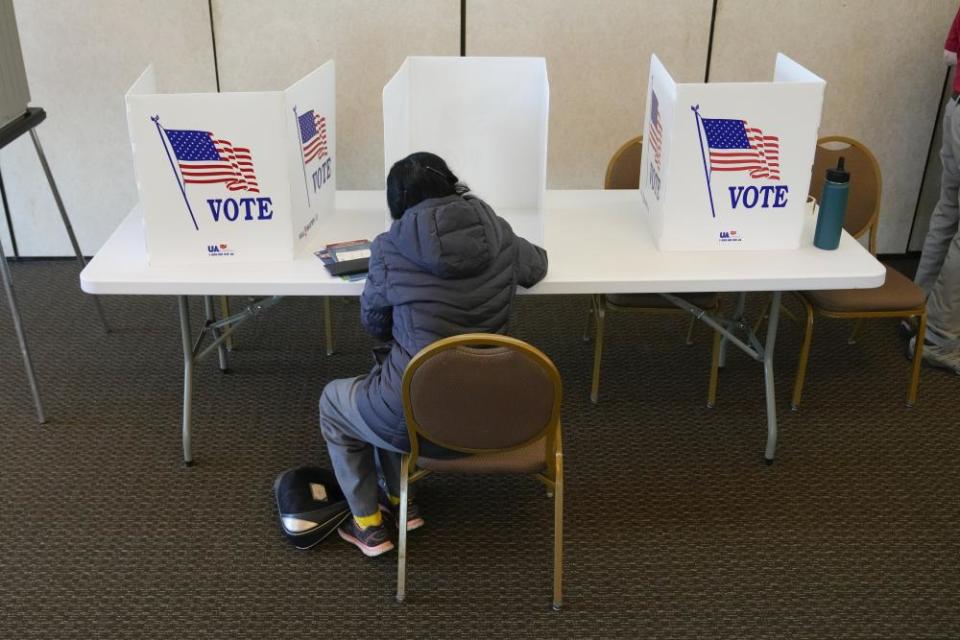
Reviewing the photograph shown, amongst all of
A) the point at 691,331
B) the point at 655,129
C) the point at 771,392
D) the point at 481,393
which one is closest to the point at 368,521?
the point at 481,393

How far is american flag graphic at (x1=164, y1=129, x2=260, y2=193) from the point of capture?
7.38ft

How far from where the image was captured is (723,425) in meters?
2.88

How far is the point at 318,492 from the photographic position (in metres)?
2.41

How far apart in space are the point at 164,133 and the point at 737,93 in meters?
1.36

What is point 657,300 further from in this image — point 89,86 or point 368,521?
point 89,86

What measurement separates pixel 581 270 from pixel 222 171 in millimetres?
907

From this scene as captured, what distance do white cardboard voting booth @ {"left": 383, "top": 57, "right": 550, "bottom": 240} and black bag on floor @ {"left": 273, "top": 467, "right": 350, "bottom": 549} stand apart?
886mm

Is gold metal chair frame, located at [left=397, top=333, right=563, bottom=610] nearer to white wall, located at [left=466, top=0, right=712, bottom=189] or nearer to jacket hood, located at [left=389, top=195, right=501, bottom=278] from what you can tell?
jacket hood, located at [left=389, top=195, right=501, bottom=278]

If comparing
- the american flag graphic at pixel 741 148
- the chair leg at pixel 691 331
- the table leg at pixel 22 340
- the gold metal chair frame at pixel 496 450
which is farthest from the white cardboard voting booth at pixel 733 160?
the table leg at pixel 22 340

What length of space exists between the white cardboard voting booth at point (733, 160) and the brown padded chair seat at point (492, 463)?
0.76 meters

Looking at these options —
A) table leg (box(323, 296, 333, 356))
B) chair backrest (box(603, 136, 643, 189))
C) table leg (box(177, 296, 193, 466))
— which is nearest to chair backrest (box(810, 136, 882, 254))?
chair backrest (box(603, 136, 643, 189))

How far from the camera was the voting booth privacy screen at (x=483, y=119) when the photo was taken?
2701mm

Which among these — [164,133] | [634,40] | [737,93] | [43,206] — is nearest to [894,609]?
[737,93]

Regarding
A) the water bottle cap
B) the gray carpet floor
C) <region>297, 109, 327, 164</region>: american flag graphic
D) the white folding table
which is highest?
<region>297, 109, 327, 164</region>: american flag graphic
